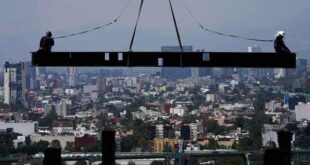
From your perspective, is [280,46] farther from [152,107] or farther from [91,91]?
[91,91]

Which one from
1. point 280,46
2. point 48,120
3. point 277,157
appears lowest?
point 48,120

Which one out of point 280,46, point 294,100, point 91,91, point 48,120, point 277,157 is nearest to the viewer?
point 277,157

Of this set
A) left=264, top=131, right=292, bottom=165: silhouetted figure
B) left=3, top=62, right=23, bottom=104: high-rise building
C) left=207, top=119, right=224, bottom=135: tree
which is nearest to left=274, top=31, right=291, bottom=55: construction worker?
left=264, top=131, right=292, bottom=165: silhouetted figure

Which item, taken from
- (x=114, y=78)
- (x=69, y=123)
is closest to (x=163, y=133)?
(x=69, y=123)

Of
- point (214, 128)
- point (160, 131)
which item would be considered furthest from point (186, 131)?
point (214, 128)

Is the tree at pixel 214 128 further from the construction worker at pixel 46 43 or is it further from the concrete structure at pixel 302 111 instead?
the construction worker at pixel 46 43
